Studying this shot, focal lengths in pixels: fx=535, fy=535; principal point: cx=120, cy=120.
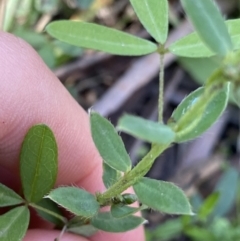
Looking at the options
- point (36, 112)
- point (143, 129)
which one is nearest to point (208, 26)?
point (143, 129)

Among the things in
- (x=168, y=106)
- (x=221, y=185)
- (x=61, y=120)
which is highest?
(x=61, y=120)

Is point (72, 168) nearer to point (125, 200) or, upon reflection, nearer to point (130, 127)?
point (125, 200)

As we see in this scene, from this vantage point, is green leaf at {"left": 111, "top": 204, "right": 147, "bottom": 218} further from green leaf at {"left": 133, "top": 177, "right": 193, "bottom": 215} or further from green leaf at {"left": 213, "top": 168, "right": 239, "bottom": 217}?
green leaf at {"left": 213, "top": 168, "right": 239, "bottom": 217}

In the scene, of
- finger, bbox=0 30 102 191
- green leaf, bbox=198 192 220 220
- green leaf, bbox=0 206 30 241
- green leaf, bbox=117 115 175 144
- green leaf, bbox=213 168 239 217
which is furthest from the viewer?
green leaf, bbox=213 168 239 217

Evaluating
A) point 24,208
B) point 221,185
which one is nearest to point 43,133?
point 24,208

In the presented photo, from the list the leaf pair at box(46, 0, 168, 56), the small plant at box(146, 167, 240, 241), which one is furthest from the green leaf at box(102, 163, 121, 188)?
the small plant at box(146, 167, 240, 241)

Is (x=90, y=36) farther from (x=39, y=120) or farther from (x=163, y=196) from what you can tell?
(x=39, y=120)

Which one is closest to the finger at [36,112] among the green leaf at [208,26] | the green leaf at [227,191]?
the green leaf at [208,26]
